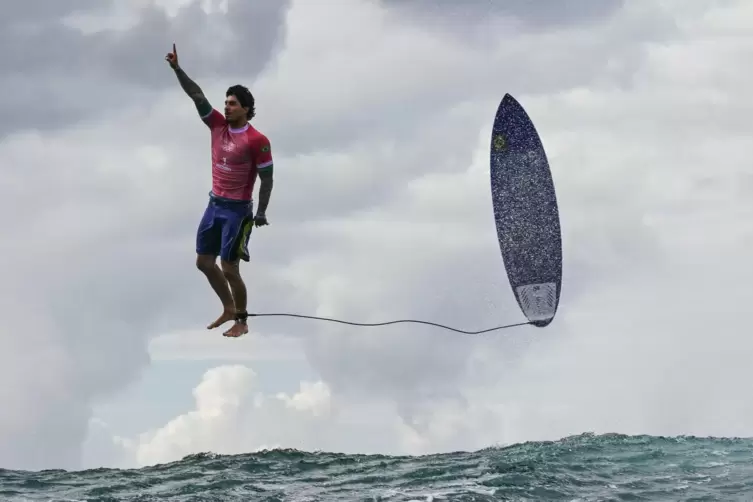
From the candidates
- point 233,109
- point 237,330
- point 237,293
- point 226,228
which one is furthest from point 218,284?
point 233,109

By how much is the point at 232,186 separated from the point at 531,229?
885 centimetres

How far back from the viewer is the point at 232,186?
1534 centimetres

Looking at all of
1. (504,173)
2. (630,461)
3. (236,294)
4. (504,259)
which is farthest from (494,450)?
(236,294)

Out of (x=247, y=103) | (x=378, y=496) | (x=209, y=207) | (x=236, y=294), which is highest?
(x=247, y=103)

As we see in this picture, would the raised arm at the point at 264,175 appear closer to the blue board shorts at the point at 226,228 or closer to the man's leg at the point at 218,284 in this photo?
the blue board shorts at the point at 226,228

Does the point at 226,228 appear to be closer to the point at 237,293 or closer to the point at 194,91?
the point at 237,293

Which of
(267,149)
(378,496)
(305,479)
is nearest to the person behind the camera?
(267,149)

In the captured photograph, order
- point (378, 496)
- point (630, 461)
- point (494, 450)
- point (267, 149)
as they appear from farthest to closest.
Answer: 1. point (494, 450)
2. point (630, 461)
3. point (378, 496)
4. point (267, 149)

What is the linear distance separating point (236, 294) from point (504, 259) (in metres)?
8.13

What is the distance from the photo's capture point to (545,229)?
70.8 feet

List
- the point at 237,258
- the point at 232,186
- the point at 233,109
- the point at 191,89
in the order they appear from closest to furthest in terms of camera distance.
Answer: the point at 233,109 < the point at 191,89 < the point at 232,186 < the point at 237,258

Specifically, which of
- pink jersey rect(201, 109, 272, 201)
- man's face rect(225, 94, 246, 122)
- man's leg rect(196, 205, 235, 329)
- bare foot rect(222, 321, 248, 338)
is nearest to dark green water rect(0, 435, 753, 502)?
bare foot rect(222, 321, 248, 338)

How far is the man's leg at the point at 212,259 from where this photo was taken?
51.6 feet

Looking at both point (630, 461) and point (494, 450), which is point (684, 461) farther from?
point (494, 450)
